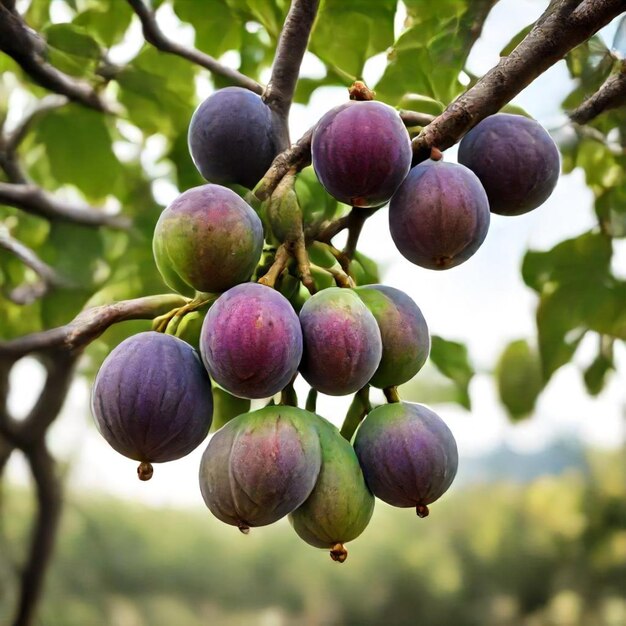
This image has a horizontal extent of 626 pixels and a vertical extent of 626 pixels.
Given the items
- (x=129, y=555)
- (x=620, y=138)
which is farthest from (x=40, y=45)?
(x=129, y=555)

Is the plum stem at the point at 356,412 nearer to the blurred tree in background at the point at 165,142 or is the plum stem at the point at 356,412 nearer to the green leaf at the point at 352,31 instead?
the blurred tree in background at the point at 165,142

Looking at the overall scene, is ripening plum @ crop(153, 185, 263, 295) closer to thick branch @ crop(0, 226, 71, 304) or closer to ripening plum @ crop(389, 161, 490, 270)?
ripening plum @ crop(389, 161, 490, 270)

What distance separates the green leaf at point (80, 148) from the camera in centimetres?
98

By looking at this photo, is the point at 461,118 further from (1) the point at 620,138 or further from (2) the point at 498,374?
(2) the point at 498,374

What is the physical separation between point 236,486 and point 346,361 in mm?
104

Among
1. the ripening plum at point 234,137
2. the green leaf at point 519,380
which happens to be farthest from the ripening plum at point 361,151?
the green leaf at point 519,380

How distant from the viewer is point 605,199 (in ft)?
3.14

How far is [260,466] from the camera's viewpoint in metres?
0.41

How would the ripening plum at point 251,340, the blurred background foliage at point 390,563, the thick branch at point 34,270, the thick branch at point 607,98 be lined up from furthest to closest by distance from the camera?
the blurred background foliage at point 390,563, the thick branch at point 34,270, the thick branch at point 607,98, the ripening plum at point 251,340

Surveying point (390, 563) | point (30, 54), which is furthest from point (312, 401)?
point (390, 563)

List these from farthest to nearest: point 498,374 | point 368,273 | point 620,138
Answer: point 498,374
point 620,138
point 368,273

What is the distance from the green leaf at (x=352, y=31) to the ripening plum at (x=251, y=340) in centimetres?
48

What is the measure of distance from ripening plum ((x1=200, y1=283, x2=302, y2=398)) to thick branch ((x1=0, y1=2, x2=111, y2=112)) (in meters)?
0.48

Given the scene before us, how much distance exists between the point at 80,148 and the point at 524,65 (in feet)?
2.41
